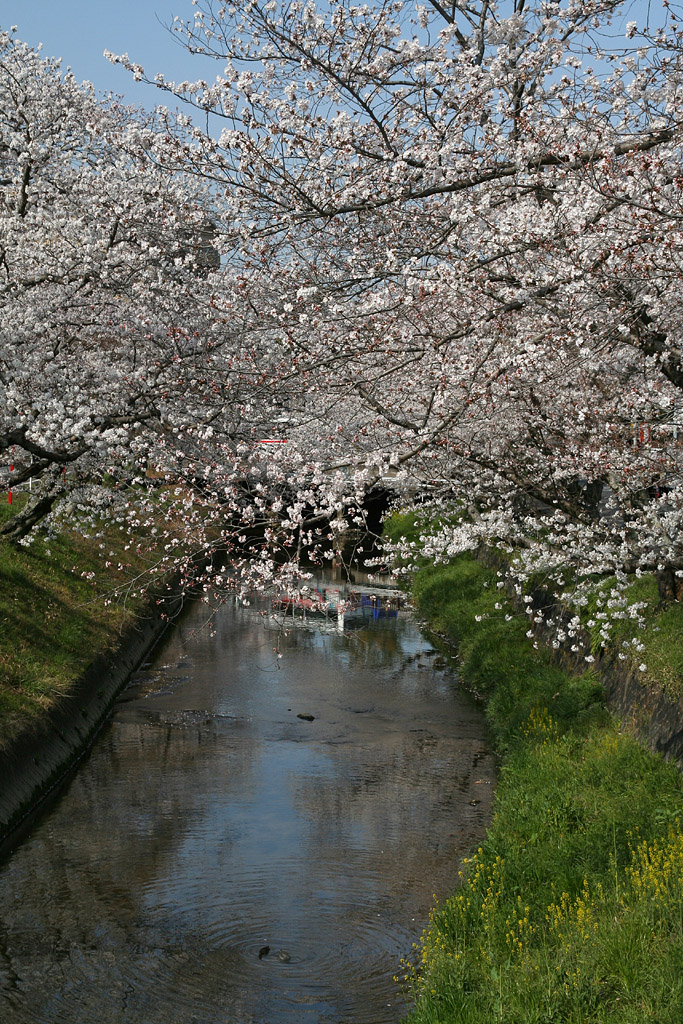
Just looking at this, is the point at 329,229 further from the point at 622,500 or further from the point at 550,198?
the point at 622,500

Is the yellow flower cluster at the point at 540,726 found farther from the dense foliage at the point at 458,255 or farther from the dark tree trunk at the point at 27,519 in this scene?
the dark tree trunk at the point at 27,519

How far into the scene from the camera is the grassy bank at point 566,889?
235 inches

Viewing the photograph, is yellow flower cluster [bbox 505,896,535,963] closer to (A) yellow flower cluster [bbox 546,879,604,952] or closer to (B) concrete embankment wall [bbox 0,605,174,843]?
(A) yellow flower cluster [bbox 546,879,604,952]

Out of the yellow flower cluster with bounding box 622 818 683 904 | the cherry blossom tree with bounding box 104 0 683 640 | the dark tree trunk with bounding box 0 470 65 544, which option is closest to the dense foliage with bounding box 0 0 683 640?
the cherry blossom tree with bounding box 104 0 683 640

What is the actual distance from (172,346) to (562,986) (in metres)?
11.4

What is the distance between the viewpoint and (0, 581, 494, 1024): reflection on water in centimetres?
832

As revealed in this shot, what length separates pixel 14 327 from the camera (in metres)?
13.1

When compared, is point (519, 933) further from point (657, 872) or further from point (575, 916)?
point (657, 872)

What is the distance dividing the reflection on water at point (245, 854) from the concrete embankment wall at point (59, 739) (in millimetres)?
329

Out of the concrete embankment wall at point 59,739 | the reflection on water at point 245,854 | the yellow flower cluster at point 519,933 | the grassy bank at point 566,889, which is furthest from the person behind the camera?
the concrete embankment wall at point 59,739

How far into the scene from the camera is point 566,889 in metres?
8.26

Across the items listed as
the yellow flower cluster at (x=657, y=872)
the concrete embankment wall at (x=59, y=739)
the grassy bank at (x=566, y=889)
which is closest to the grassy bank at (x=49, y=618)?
the concrete embankment wall at (x=59, y=739)

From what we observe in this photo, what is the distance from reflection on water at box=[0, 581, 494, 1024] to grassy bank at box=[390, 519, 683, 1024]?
0.85 meters

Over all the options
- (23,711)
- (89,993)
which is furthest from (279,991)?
(23,711)
